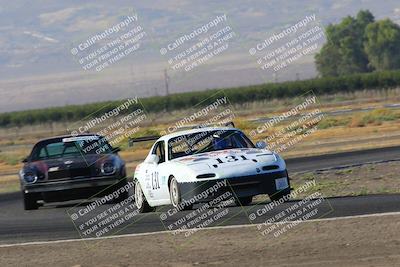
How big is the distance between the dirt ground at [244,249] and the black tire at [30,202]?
669 cm

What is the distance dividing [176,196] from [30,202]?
4993 millimetres

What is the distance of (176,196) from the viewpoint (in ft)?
54.9

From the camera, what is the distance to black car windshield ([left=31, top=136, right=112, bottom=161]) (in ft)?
70.2

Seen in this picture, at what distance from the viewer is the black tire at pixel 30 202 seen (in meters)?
20.8

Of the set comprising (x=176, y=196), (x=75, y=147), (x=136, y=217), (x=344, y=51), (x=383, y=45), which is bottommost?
(x=383, y=45)

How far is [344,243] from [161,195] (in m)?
5.52

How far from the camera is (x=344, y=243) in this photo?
1229cm

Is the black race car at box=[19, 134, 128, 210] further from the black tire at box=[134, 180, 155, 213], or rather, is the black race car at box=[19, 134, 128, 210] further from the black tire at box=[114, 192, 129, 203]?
the black tire at box=[134, 180, 155, 213]

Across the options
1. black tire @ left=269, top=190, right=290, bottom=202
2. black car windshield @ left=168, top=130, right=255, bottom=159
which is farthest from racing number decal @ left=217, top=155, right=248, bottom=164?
black car windshield @ left=168, top=130, right=255, bottom=159

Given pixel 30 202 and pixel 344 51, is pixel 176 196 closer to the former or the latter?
pixel 30 202

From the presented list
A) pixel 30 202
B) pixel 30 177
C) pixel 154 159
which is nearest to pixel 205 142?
pixel 154 159

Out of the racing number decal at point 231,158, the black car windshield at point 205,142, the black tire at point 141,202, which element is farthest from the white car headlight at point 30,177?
the racing number decal at point 231,158

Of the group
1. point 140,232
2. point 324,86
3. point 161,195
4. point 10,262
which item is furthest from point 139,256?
point 324,86

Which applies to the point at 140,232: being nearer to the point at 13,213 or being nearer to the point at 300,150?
the point at 13,213
